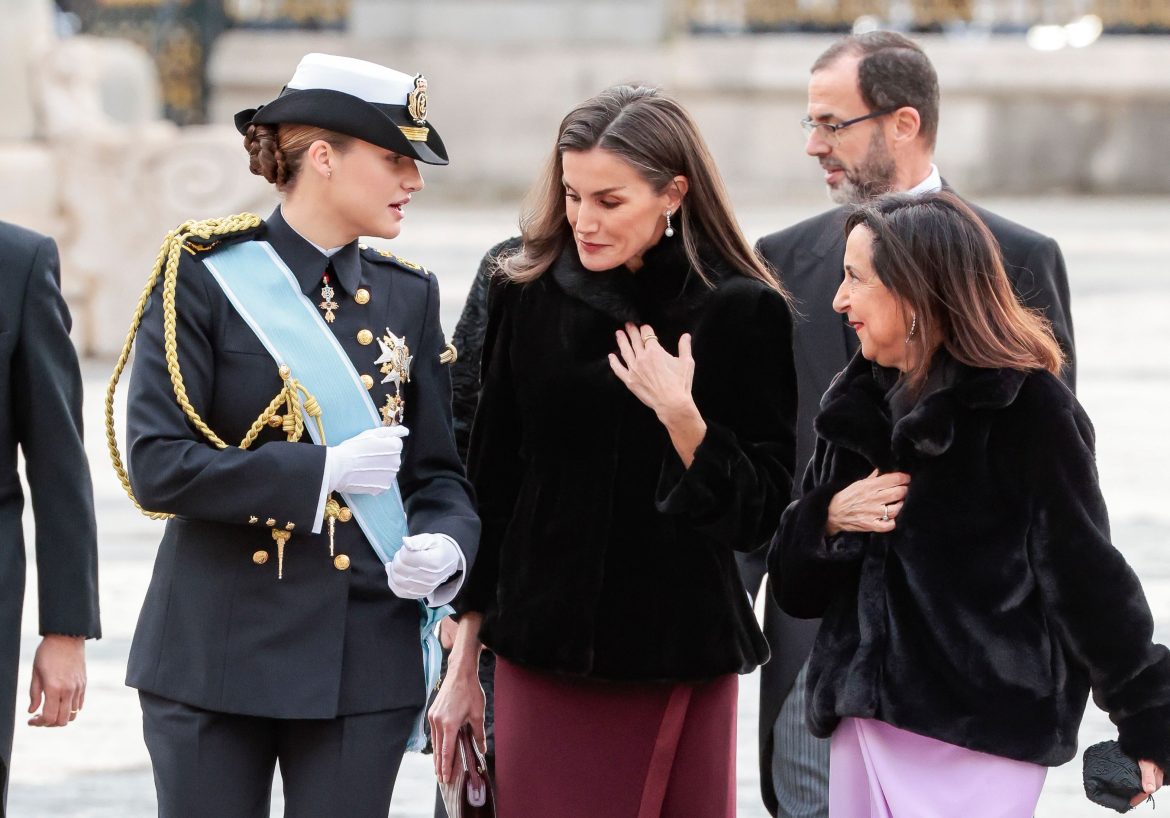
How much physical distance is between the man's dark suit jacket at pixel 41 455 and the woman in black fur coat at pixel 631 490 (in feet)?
2.39

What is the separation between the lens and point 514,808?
11.6 ft

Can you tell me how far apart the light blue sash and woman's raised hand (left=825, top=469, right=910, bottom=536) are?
74 cm

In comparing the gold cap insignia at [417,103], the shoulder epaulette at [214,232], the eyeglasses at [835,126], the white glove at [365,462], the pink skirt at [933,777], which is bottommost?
the pink skirt at [933,777]

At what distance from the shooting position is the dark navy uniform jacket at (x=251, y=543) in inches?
121

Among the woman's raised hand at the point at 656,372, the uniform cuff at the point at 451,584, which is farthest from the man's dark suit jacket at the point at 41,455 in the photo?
the woman's raised hand at the point at 656,372

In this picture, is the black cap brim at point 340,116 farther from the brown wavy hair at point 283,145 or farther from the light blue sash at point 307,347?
the light blue sash at point 307,347

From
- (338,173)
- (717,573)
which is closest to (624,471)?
(717,573)

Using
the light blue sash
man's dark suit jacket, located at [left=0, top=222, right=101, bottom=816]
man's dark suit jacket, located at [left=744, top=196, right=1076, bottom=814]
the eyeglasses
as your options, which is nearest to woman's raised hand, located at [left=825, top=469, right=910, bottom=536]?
the light blue sash

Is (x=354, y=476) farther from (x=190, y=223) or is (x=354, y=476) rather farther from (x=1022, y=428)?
(x=1022, y=428)

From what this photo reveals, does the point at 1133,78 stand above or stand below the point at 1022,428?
below

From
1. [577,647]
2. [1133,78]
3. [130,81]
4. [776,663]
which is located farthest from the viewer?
[1133,78]

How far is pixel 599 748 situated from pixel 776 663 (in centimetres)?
84

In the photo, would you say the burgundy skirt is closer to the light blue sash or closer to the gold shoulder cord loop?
the light blue sash

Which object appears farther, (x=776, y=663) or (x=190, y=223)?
(x=776, y=663)
